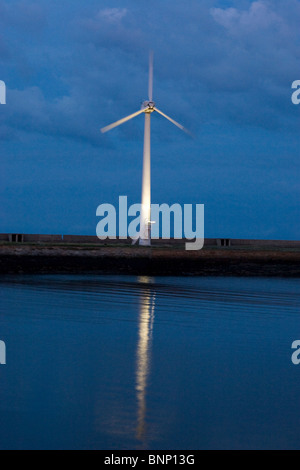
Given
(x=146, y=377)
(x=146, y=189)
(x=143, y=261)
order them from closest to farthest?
(x=146, y=377)
(x=143, y=261)
(x=146, y=189)

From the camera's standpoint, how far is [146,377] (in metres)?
11.8

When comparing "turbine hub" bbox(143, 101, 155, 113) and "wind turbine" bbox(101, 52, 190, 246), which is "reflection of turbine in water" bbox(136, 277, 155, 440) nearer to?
"wind turbine" bbox(101, 52, 190, 246)

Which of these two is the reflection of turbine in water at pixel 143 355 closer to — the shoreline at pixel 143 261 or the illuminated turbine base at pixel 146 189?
the shoreline at pixel 143 261

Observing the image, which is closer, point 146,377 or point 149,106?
point 146,377

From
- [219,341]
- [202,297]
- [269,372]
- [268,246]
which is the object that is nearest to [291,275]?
[268,246]

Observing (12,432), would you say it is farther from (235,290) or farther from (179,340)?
(235,290)

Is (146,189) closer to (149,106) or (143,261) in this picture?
(149,106)

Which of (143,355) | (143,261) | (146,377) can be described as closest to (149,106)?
(143,261)

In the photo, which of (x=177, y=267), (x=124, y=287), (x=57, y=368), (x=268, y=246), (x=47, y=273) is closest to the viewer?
(x=57, y=368)

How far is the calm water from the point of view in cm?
857

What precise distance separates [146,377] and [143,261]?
35.8 m

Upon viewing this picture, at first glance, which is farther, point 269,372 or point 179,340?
point 179,340
